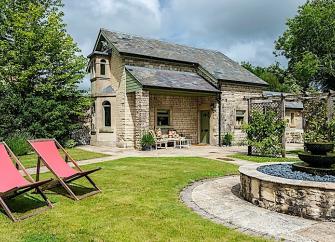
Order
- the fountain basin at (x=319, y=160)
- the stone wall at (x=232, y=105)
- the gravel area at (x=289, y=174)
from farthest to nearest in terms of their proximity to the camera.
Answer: the stone wall at (x=232, y=105) → the fountain basin at (x=319, y=160) → the gravel area at (x=289, y=174)

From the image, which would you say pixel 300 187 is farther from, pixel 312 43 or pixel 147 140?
pixel 312 43

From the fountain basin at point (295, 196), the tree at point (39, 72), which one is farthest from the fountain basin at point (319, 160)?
the tree at point (39, 72)

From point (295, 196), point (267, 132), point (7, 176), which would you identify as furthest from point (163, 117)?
point (295, 196)

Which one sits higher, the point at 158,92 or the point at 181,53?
the point at 181,53

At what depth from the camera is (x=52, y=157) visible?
22.2ft

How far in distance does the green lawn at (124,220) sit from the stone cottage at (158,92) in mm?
9237

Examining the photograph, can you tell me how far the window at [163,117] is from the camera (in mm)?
19016

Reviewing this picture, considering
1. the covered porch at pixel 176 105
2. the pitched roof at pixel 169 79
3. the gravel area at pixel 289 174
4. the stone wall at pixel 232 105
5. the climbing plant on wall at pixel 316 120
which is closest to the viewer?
the gravel area at pixel 289 174

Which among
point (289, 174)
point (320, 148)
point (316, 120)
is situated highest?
point (316, 120)

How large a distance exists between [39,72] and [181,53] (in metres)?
9.53

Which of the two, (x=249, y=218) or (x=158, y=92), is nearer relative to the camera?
(x=249, y=218)

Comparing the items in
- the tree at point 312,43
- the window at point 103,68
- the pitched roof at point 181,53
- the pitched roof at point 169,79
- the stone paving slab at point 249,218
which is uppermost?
the tree at point 312,43

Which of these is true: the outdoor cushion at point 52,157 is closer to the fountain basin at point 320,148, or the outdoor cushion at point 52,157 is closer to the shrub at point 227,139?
the fountain basin at point 320,148

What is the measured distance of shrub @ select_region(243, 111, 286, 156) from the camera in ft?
43.9
